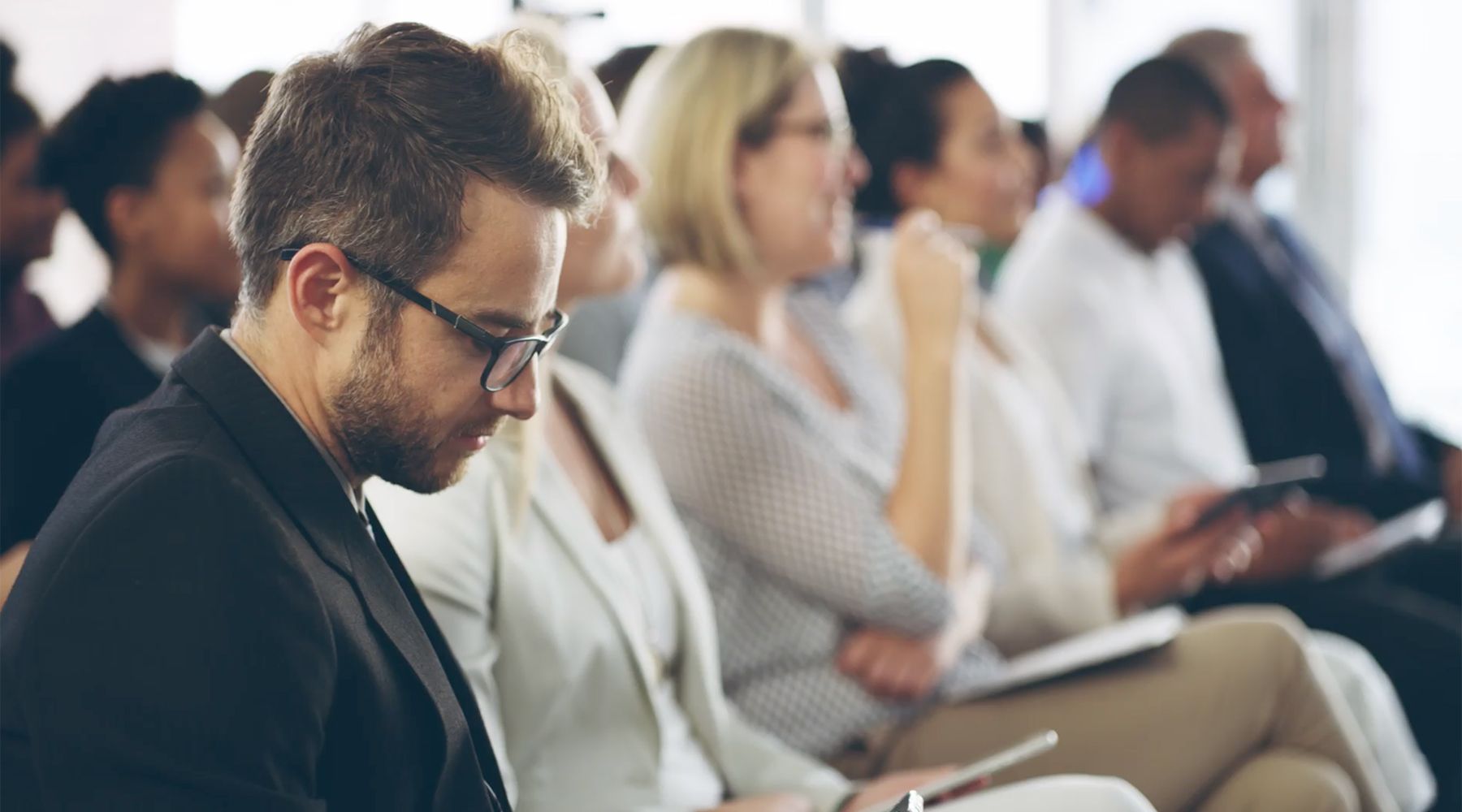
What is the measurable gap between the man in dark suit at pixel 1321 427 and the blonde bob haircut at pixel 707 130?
3.92 feet

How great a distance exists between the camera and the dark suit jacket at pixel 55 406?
158cm

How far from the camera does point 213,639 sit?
83cm

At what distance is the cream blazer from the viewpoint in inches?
50.6

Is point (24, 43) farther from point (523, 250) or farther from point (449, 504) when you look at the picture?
point (523, 250)

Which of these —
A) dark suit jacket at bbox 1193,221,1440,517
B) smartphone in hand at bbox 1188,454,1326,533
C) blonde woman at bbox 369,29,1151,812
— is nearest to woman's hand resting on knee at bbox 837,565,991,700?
blonde woman at bbox 369,29,1151,812

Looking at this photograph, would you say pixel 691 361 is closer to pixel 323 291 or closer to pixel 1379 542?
pixel 323 291

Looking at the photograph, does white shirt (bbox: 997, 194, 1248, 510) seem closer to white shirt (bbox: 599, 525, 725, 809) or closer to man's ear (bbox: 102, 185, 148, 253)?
white shirt (bbox: 599, 525, 725, 809)

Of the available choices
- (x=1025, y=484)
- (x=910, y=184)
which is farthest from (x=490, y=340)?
(x=910, y=184)

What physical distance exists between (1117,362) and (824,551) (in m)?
1.15

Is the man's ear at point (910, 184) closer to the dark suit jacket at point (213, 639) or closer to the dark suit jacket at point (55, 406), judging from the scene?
the dark suit jacket at point (55, 406)

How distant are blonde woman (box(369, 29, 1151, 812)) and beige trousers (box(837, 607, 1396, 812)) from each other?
0.24 meters

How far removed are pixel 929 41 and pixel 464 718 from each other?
179 inches

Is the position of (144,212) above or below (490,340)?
below

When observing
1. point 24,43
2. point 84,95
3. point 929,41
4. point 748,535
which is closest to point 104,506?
point 748,535
